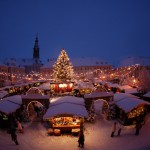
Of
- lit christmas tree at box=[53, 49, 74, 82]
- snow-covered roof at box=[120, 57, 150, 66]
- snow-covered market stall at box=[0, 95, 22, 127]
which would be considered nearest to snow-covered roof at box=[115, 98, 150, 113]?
snow-covered market stall at box=[0, 95, 22, 127]

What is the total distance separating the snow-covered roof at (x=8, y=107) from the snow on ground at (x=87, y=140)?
5.95ft

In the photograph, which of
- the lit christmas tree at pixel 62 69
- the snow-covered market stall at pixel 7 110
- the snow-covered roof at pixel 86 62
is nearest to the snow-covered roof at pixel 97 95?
the snow-covered market stall at pixel 7 110

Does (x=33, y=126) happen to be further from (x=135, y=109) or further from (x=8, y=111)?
(x=135, y=109)

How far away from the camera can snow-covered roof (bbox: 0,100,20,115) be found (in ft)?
64.3

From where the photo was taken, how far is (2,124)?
62.7ft

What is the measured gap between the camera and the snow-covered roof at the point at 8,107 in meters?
19.6

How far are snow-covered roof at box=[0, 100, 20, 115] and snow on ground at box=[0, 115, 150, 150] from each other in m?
1.81

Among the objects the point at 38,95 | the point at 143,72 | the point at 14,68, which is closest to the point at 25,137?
the point at 38,95

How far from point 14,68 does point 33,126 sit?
213 feet

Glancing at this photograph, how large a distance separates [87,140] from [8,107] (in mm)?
7683

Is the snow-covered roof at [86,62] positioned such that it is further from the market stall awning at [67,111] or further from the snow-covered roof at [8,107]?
the market stall awning at [67,111]

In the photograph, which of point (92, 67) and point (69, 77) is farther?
point (92, 67)

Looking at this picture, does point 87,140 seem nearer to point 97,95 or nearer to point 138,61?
point 97,95

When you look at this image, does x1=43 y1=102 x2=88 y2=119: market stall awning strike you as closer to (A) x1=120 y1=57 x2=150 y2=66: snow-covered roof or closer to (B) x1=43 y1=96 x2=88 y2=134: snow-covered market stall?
(B) x1=43 y1=96 x2=88 y2=134: snow-covered market stall
